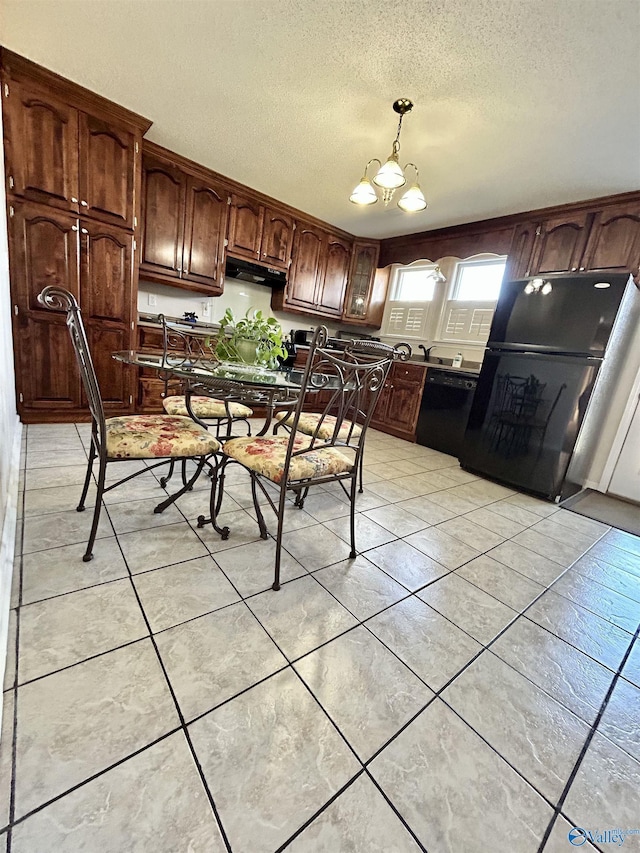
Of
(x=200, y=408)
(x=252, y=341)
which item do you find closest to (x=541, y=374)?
(x=252, y=341)

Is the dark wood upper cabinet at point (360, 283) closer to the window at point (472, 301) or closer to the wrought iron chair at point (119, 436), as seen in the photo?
the window at point (472, 301)

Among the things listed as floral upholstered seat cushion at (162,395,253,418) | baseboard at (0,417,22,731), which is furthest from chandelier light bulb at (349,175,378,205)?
baseboard at (0,417,22,731)

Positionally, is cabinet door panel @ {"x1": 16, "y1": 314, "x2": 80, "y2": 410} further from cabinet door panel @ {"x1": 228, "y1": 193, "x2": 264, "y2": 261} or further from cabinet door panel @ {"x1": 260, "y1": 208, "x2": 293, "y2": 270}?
cabinet door panel @ {"x1": 260, "y1": 208, "x2": 293, "y2": 270}

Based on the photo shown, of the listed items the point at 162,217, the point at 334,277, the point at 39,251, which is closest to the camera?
the point at 39,251

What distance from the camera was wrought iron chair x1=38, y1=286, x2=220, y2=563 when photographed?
1.20 metres

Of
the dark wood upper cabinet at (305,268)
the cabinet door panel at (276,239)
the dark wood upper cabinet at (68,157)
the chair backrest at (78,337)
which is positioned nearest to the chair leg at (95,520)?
the chair backrest at (78,337)

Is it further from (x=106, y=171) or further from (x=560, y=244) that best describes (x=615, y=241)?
(x=106, y=171)

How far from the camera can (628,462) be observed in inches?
114

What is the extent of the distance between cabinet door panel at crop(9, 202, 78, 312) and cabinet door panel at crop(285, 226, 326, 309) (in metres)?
2.21

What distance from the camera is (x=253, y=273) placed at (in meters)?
3.84

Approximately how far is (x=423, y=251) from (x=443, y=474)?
2774mm

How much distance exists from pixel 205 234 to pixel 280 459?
304cm

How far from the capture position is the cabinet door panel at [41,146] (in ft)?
7.36

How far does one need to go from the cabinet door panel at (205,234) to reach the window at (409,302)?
93.0 inches
